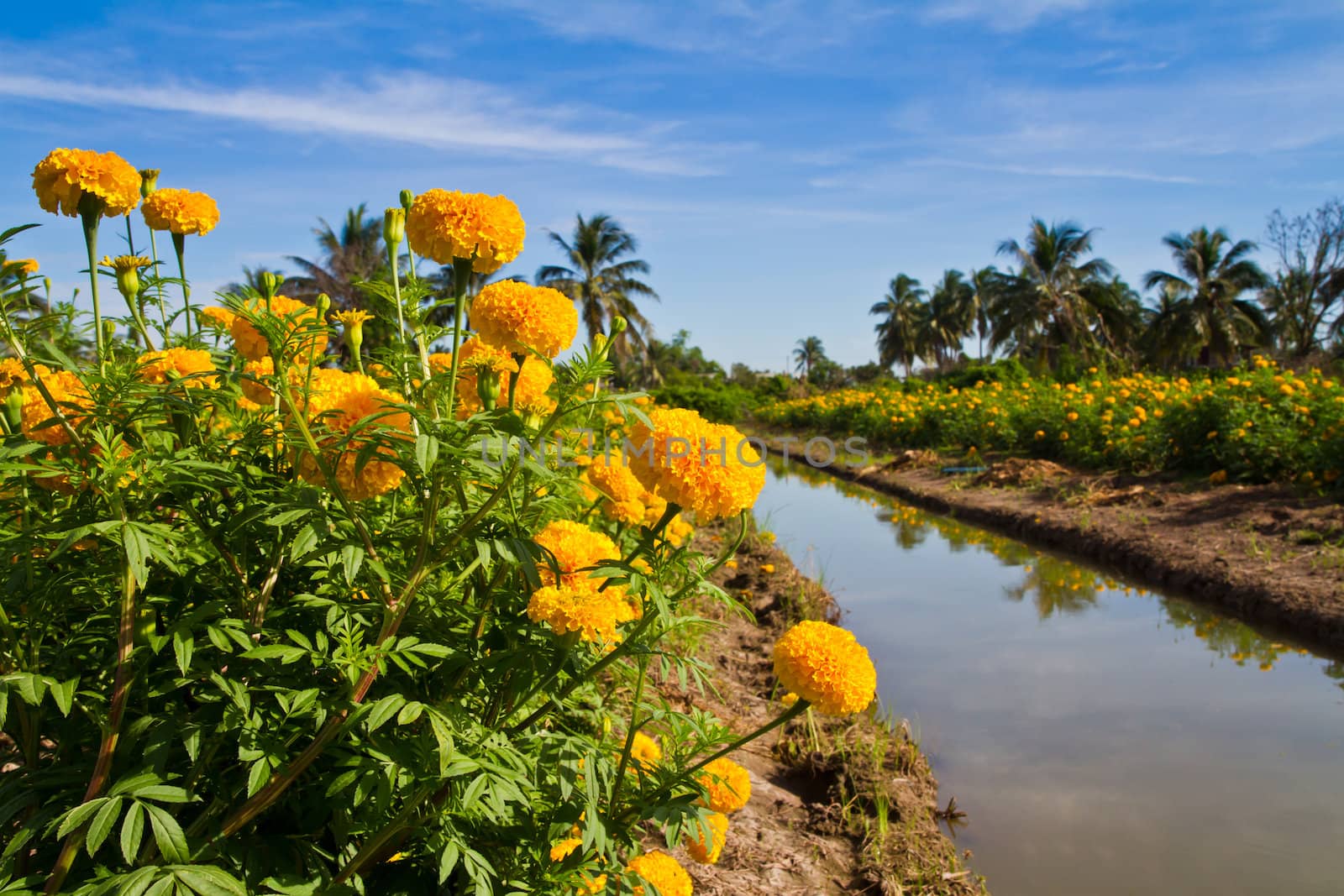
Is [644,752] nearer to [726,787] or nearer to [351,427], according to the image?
[726,787]

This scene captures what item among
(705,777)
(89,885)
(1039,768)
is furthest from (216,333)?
(1039,768)

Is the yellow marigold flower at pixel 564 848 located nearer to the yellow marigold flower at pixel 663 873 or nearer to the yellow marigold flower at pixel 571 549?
the yellow marigold flower at pixel 663 873

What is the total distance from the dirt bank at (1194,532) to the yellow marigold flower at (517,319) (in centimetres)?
571

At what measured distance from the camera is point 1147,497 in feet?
28.3

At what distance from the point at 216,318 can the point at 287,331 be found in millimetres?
492

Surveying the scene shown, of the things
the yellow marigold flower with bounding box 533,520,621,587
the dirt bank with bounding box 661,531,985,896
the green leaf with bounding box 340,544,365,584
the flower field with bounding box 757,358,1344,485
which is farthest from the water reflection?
the green leaf with bounding box 340,544,365,584

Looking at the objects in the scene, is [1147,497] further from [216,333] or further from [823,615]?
[216,333]

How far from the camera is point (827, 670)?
147 cm

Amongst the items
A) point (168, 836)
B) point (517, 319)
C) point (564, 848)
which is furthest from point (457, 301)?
point (564, 848)

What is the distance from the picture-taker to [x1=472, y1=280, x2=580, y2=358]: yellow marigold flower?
4.22ft

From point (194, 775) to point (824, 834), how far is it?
242cm

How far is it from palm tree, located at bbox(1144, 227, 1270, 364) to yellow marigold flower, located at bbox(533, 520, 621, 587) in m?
38.8

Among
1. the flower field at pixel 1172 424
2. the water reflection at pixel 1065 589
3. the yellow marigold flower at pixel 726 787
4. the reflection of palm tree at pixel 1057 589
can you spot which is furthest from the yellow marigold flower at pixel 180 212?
the flower field at pixel 1172 424

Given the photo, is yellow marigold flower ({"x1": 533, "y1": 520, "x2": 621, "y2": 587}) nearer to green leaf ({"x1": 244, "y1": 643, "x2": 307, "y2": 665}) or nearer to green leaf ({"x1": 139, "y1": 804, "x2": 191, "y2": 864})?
green leaf ({"x1": 244, "y1": 643, "x2": 307, "y2": 665})
